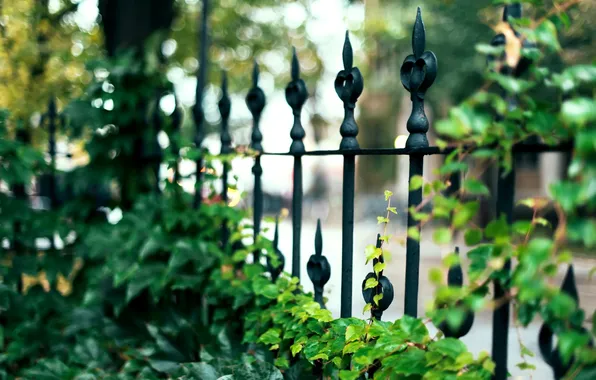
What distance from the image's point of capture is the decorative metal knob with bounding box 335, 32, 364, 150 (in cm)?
211

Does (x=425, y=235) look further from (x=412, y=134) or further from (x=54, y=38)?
(x=412, y=134)

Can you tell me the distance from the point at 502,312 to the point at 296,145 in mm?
1324

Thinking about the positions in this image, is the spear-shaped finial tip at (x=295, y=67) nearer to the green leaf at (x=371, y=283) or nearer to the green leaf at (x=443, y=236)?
the green leaf at (x=371, y=283)

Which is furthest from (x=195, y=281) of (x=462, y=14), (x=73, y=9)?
(x=462, y=14)

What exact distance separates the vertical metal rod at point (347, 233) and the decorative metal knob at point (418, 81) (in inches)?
14.3

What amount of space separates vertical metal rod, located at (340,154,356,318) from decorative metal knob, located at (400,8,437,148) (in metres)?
0.36

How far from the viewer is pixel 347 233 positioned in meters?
2.15

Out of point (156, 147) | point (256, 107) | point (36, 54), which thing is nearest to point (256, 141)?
point (256, 107)

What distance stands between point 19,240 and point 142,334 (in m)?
1.15

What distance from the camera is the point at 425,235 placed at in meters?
20.3

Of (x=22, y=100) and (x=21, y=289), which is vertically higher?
(x=22, y=100)

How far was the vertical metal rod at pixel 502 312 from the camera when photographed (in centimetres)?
143

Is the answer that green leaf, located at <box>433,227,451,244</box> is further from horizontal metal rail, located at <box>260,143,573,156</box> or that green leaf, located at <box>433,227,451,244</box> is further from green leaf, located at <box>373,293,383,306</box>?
green leaf, located at <box>373,293,383,306</box>

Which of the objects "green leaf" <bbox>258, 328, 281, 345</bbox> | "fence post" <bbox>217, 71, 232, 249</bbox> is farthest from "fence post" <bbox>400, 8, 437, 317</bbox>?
"fence post" <bbox>217, 71, 232, 249</bbox>
